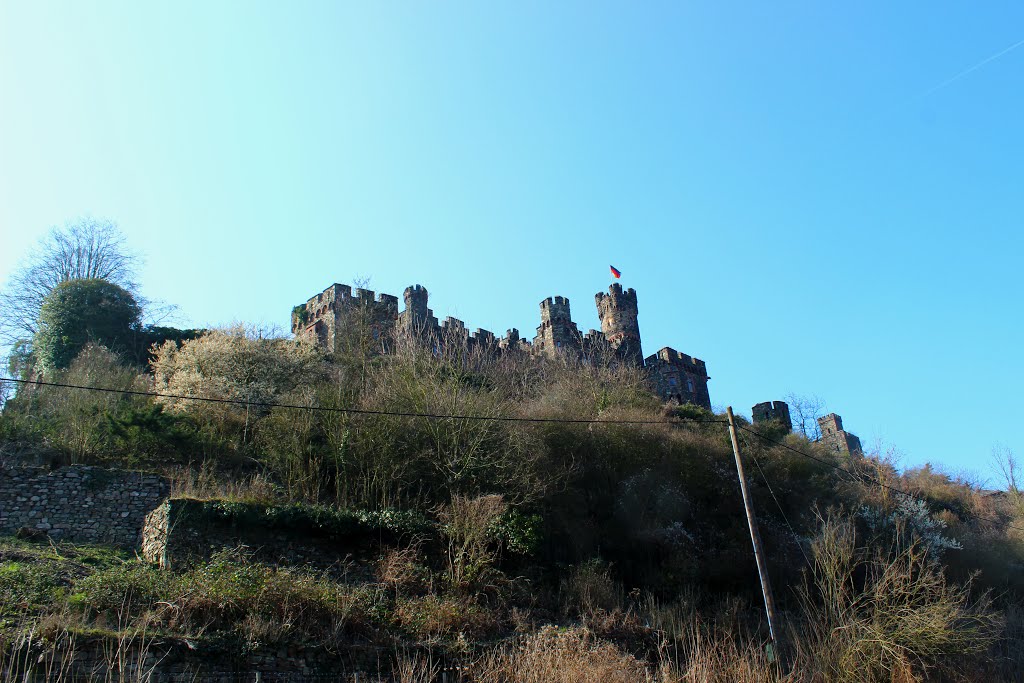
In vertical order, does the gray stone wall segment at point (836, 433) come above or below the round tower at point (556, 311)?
below

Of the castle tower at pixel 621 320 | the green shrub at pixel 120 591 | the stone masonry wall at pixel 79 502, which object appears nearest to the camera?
the green shrub at pixel 120 591

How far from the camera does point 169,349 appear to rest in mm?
28844

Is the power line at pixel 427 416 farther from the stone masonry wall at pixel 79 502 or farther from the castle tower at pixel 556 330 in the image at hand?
the castle tower at pixel 556 330

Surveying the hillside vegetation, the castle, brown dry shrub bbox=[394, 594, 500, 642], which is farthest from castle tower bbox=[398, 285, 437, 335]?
brown dry shrub bbox=[394, 594, 500, 642]

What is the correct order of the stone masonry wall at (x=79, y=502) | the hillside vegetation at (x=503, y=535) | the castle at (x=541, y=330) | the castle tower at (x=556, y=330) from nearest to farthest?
the hillside vegetation at (x=503, y=535) < the stone masonry wall at (x=79, y=502) < the castle at (x=541, y=330) < the castle tower at (x=556, y=330)

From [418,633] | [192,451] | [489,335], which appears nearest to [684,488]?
[418,633]

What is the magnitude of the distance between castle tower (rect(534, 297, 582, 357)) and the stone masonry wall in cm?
2531

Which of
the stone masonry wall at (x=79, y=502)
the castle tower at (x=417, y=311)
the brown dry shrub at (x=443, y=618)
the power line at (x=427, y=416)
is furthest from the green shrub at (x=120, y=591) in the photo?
the castle tower at (x=417, y=311)

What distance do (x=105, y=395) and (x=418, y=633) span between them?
13.2 m

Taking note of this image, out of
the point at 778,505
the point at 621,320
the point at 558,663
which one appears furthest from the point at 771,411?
the point at 558,663

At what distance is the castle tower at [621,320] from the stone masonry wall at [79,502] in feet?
97.2

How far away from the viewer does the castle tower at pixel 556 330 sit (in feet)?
137

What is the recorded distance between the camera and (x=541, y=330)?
1694 inches

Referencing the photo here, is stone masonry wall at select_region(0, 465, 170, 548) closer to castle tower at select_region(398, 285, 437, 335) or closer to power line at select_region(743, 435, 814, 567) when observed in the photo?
power line at select_region(743, 435, 814, 567)
